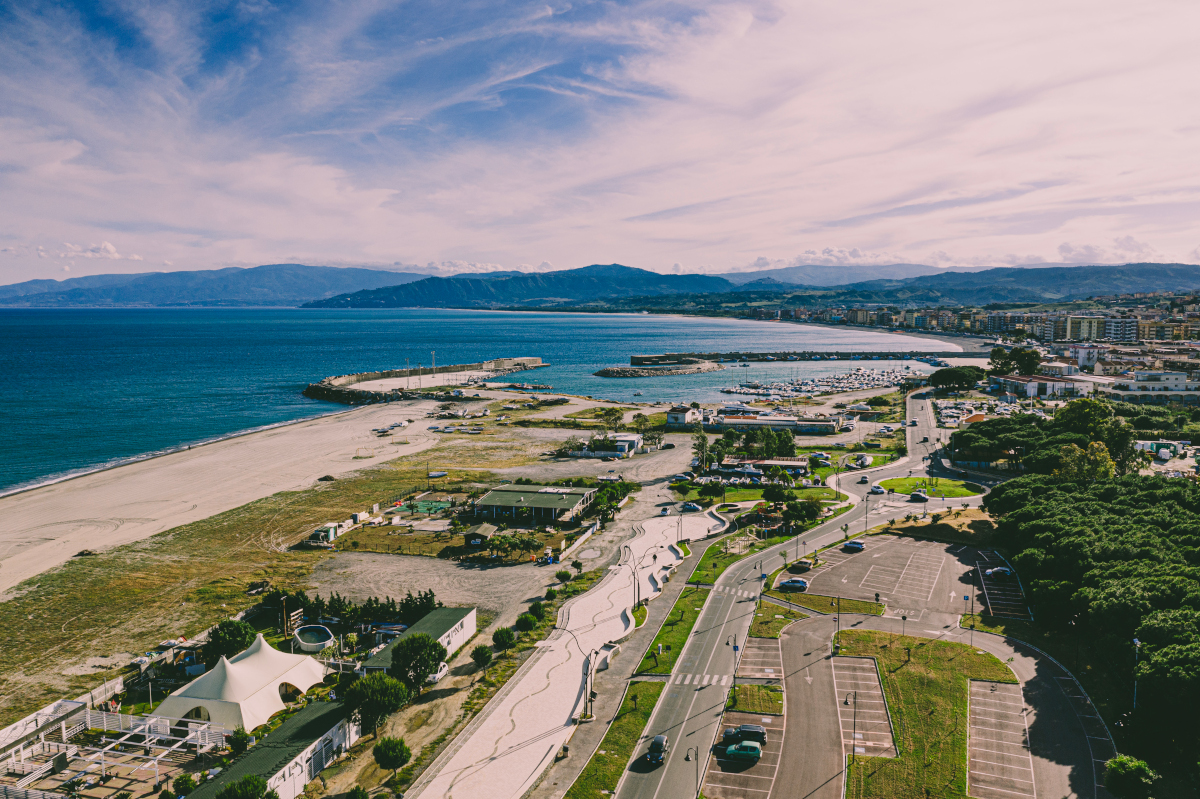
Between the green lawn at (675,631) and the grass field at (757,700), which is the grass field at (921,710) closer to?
the grass field at (757,700)

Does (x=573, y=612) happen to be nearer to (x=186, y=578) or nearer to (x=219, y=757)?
(x=219, y=757)

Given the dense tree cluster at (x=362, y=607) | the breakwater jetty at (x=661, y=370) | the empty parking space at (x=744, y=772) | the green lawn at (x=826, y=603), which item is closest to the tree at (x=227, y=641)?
the dense tree cluster at (x=362, y=607)

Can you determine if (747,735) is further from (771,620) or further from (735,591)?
(735,591)

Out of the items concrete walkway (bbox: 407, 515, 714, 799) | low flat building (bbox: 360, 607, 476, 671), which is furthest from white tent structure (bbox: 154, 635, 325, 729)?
concrete walkway (bbox: 407, 515, 714, 799)

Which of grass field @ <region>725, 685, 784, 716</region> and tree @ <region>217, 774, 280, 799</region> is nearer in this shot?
tree @ <region>217, 774, 280, 799</region>

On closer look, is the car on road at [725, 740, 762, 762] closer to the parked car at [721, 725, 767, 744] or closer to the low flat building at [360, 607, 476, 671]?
the parked car at [721, 725, 767, 744]
